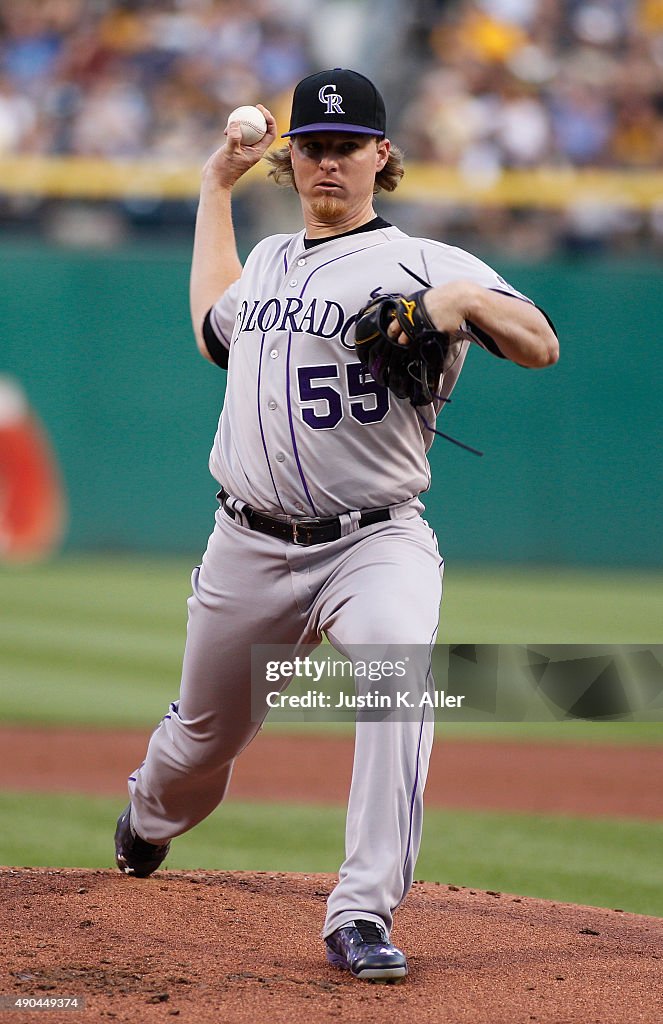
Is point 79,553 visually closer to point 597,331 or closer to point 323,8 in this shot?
point 597,331

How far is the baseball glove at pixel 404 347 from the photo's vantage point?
2.88 m

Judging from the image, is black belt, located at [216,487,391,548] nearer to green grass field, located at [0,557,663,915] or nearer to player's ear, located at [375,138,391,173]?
player's ear, located at [375,138,391,173]

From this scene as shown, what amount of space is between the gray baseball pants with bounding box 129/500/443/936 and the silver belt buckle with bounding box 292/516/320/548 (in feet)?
0.06

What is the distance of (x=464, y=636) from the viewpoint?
27.5 feet

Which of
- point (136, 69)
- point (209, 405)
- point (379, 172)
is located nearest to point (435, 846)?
point (379, 172)

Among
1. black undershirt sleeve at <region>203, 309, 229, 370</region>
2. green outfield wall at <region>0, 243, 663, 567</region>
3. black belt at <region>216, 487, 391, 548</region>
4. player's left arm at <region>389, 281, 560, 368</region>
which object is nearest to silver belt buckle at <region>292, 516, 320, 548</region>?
black belt at <region>216, 487, 391, 548</region>

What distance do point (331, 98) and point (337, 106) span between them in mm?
29

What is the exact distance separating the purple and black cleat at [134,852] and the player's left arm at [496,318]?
1.52 m

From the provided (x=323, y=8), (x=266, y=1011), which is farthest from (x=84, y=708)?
(x=323, y=8)

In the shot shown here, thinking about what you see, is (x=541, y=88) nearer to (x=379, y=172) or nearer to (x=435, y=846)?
(x=435, y=846)

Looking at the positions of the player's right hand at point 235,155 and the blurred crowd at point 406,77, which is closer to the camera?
the player's right hand at point 235,155

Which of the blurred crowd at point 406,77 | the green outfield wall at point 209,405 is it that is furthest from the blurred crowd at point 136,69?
the green outfield wall at point 209,405

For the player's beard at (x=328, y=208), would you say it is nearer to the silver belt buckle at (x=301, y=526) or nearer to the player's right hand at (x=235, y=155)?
the player's right hand at (x=235, y=155)

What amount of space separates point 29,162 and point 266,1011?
403 inches
